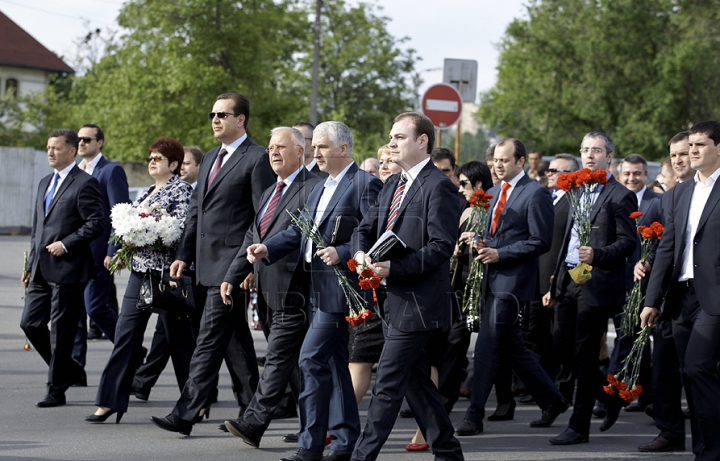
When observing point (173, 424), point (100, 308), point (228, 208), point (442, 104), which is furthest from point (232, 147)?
point (442, 104)

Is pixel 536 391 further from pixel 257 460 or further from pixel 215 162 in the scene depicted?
pixel 215 162

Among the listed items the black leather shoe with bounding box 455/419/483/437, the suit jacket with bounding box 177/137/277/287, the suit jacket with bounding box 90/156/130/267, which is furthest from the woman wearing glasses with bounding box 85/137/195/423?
the black leather shoe with bounding box 455/419/483/437

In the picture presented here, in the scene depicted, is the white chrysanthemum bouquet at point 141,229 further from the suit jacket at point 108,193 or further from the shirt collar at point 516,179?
the shirt collar at point 516,179

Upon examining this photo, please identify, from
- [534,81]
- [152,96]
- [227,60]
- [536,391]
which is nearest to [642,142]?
[534,81]

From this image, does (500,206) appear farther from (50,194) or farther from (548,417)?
(50,194)

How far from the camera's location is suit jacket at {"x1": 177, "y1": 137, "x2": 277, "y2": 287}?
7.02 meters

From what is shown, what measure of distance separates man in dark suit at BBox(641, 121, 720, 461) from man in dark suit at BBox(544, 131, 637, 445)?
0.62 m

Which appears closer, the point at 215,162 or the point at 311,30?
the point at 215,162

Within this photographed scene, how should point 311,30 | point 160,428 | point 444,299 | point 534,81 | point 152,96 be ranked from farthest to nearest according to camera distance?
1. point 311,30
2. point 534,81
3. point 152,96
4. point 160,428
5. point 444,299

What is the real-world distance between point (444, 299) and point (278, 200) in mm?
1534

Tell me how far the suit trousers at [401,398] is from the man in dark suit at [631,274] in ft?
8.30

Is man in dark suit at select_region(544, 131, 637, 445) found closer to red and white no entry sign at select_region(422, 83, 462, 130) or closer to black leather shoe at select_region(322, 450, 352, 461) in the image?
black leather shoe at select_region(322, 450, 352, 461)

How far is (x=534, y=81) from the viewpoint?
42312mm

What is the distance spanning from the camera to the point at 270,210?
6.70 meters
